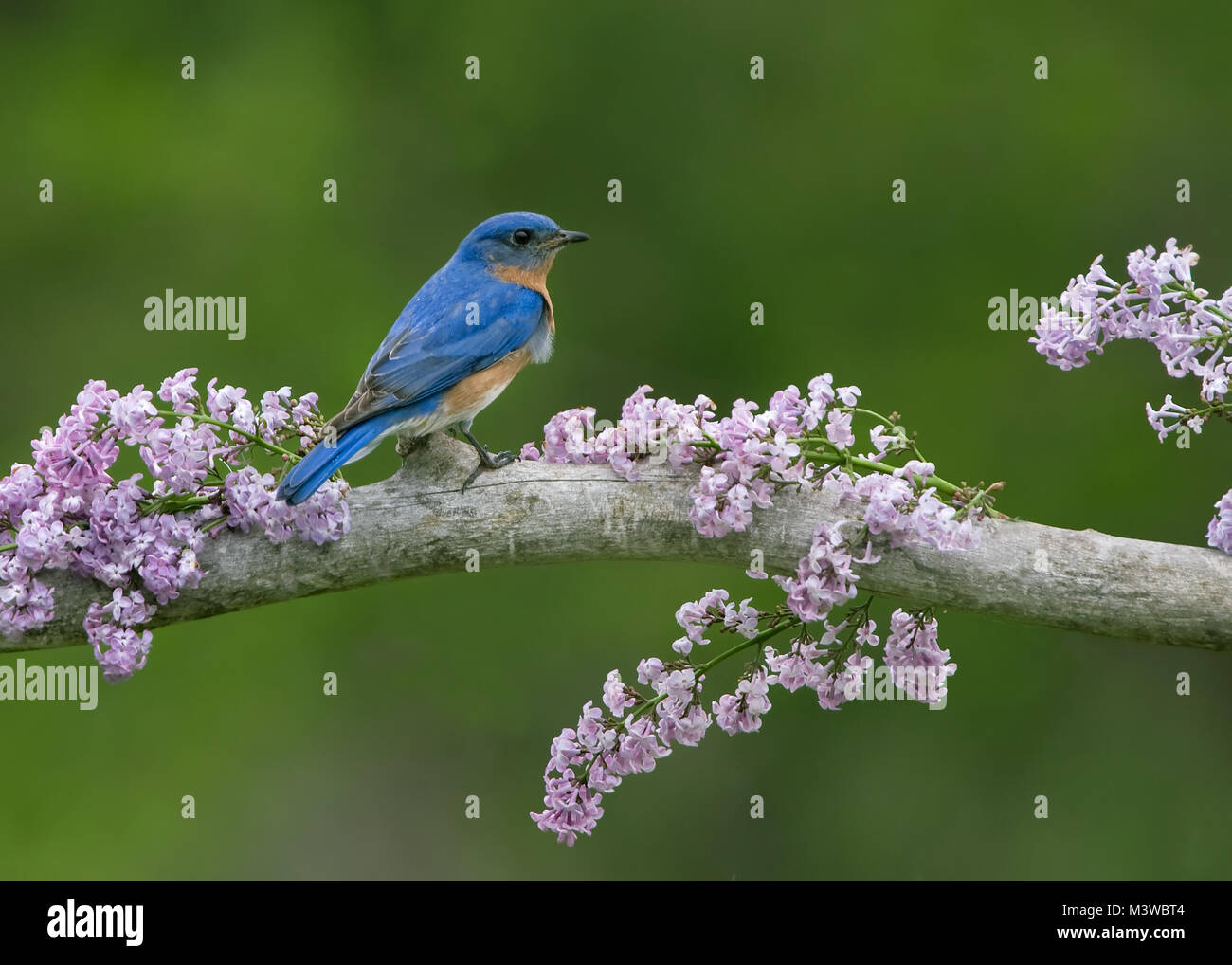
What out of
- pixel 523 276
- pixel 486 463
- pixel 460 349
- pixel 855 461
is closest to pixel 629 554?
pixel 486 463

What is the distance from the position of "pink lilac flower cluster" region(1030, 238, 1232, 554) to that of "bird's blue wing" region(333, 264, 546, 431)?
5.40 feet

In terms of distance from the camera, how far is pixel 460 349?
4105mm

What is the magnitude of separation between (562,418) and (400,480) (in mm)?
419

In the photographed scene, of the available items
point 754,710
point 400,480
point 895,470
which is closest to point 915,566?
point 895,470

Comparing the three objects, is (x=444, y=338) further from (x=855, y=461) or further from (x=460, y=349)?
(x=855, y=461)

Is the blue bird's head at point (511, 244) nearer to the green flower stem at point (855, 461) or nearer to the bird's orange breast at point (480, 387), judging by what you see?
the bird's orange breast at point (480, 387)

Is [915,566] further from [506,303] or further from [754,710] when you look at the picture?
[506,303]

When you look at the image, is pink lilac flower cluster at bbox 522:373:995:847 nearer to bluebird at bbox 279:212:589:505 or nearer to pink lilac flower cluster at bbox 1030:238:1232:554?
pink lilac flower cluster at bbox 1030:238:1232:554

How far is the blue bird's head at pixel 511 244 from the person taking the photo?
4.69 meters

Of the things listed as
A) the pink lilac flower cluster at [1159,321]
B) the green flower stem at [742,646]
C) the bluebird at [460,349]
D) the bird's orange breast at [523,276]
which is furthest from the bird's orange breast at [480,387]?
the pink lilac flower cluster at [1159,321]

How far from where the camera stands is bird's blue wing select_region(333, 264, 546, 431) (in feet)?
12.5

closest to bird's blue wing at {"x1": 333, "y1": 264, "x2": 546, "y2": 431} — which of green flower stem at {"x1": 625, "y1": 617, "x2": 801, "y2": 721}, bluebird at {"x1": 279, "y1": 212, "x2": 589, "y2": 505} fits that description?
bluebird at {"x1": 279, "y1": 212, "x2": 589, "y2": 505}

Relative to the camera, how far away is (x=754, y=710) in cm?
312

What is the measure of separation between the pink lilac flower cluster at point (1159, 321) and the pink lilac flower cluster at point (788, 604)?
381 mm
